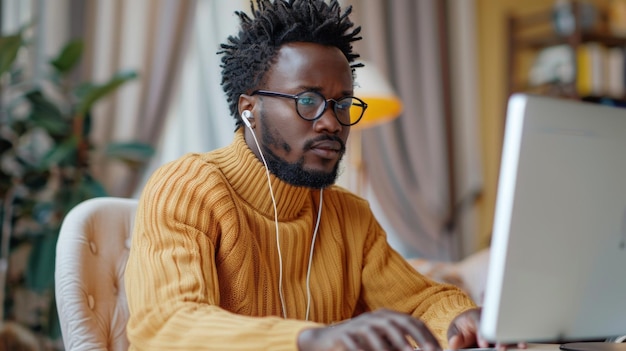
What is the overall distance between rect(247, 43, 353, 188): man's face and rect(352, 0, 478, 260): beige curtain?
2536mm

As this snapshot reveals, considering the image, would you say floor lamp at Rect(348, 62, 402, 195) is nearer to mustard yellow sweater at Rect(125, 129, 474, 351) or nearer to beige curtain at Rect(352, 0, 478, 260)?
beige curtain at Rect(352, 0, 478, 260)

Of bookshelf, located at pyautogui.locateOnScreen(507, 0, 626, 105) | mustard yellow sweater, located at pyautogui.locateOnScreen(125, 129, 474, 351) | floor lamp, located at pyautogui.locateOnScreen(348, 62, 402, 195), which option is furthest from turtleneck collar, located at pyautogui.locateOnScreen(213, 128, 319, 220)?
bookshelf, located at pyautogui.locateOnScreen(507, 0, 626, 105)

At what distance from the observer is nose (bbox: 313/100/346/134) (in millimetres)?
1111

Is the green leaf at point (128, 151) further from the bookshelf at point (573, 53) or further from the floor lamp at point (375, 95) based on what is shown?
the bookshelf at point (573, 53)

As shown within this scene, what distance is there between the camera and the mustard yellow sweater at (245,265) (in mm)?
882

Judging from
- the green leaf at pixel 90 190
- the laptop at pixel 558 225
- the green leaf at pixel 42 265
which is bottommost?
the green leaf at pixel 42 265

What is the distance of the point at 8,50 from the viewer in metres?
2.33

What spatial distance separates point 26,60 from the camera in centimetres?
275

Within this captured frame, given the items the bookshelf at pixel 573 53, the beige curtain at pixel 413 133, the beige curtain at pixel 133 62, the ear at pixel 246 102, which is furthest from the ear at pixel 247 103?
the bookshelf at pixel 573 53

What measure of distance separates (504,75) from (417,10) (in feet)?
2.09

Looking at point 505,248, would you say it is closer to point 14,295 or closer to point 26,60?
point 14,295

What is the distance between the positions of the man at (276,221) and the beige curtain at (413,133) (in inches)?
94.2

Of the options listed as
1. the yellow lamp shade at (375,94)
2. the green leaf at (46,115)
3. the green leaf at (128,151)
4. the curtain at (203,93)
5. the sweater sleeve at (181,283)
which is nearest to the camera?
the sweater sleeve at (181,283)

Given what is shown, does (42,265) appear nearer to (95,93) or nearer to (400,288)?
(95,93)
